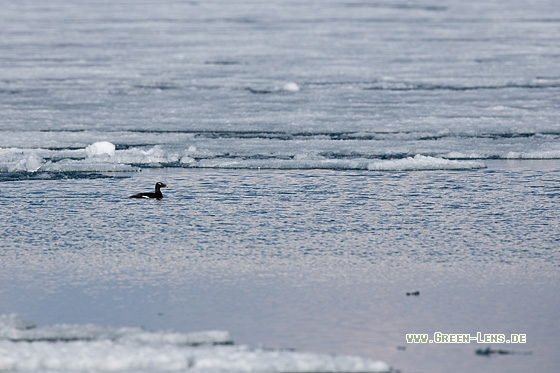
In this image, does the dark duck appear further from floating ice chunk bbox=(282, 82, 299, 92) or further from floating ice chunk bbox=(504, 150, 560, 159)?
floating ice chunk bbox=(282, 82, 299, 92)

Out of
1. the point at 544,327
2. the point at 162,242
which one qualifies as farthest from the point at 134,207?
the point at 544,327

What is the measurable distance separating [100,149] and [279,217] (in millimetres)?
2981

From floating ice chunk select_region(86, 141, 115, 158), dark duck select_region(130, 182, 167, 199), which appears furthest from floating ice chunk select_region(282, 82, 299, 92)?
dark duck select_region(130, 182, 167, 199)

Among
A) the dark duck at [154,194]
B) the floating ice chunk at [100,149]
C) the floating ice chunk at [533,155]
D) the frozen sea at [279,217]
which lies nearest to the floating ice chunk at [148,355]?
the frozen sea at [279,217]

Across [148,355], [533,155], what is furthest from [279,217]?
[533,155]

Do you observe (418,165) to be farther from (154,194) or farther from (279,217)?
(154,194)

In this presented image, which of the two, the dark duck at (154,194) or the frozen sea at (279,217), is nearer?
the frozen sea at (279,217)

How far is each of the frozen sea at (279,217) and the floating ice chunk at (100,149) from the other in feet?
0.06

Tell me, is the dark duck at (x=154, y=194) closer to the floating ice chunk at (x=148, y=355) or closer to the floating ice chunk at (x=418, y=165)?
the floating ice chunk at (x=418, y=165)

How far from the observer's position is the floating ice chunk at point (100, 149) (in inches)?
363

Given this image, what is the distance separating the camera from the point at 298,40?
21453mm

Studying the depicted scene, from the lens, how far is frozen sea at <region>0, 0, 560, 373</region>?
448 cm

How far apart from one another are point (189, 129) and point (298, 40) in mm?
11036

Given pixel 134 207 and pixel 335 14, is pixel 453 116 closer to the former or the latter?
pixel 134 207
